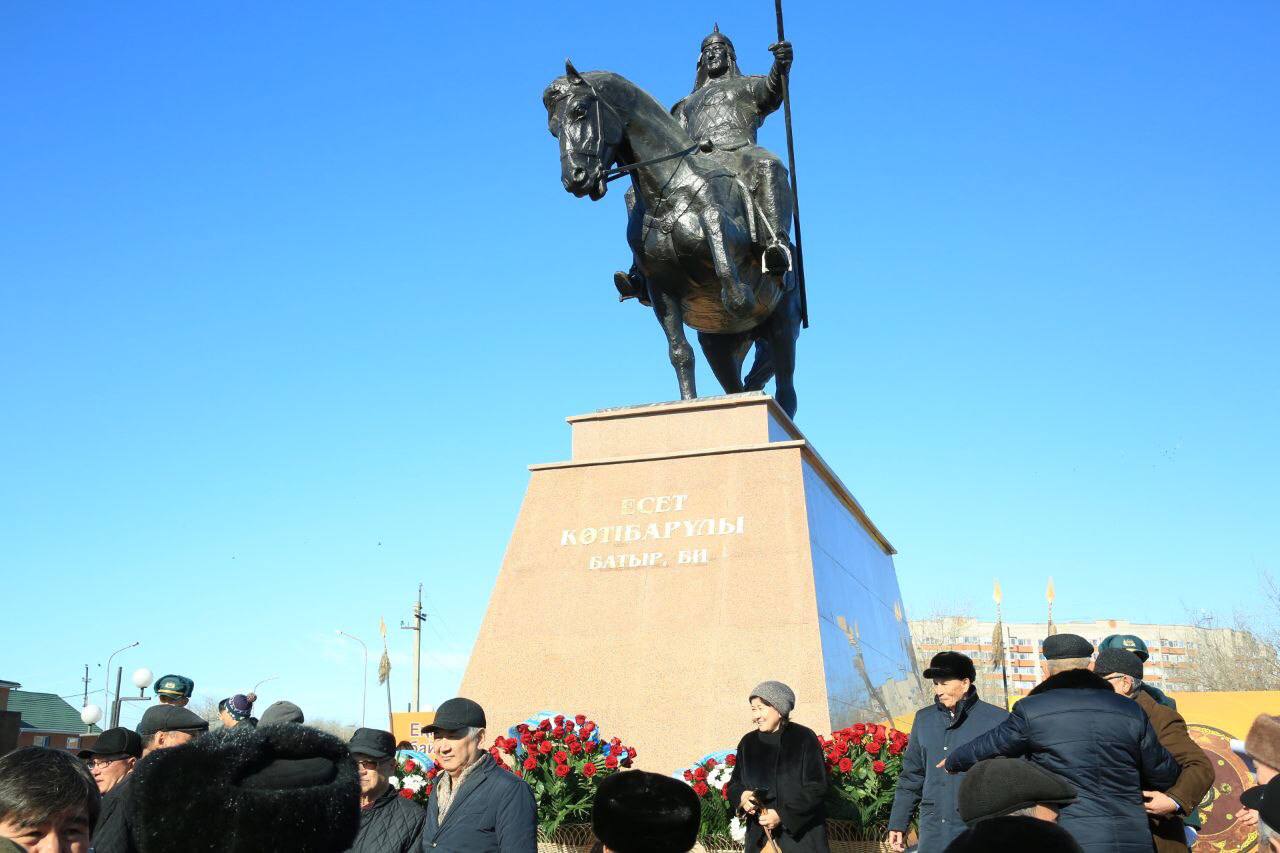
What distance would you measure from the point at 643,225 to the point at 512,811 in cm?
A: 648

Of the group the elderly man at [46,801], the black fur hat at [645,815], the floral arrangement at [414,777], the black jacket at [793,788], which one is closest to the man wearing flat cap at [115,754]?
the floral arrangement at [414,777]

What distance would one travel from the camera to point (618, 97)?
9531mm

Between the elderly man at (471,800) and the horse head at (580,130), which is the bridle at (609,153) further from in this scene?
the elderly man at (471,800)

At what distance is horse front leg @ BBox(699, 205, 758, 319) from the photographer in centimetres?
956

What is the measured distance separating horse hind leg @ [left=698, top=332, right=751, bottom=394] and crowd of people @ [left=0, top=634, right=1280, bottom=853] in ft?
18.7

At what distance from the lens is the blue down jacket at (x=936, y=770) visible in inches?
202

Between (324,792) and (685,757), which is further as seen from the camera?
(685,757)

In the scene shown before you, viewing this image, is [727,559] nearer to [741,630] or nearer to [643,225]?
[741,630]

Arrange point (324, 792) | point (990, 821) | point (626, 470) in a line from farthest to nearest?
point (626, 470) < point (990, 821) < point (324, 792)

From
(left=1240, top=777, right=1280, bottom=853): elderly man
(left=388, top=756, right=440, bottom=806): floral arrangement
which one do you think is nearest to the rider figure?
(left=388, top=756, right=440, bottom=806): floral arrangement

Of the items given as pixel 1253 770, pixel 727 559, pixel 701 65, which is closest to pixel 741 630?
pixel 727 559

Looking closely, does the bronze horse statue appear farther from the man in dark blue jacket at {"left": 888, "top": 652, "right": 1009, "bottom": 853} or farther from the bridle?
the man in dark blue jacket at {"left": 888, "top": 652, "right": 1009, "bottom": 853}

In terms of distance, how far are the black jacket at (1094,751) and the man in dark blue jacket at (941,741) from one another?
2.61 feet

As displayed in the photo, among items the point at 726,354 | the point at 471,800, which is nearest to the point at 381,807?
the point at 471,800
